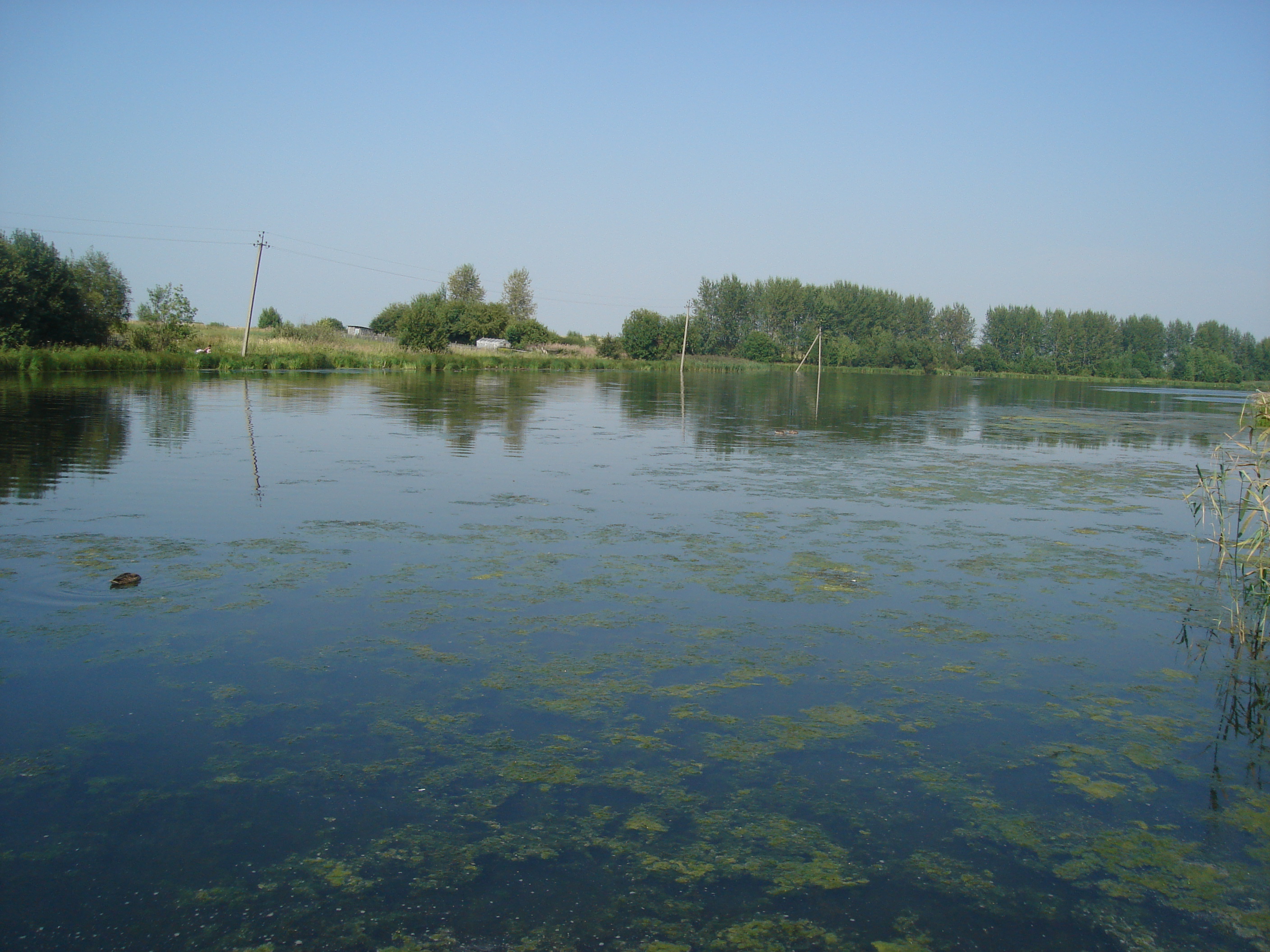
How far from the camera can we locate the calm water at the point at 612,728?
270cm

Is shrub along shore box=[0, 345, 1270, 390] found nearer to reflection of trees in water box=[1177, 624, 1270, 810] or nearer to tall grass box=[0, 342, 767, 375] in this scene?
tall grass box=[0, 342, 767, 375]

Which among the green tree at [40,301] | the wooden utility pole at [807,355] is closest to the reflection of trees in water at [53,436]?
the green tree at [40,301]

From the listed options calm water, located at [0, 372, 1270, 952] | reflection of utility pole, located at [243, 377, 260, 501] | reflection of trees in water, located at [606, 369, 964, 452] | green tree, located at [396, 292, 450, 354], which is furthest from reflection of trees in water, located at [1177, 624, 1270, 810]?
green tree, located at [396, 292, 450, 354]

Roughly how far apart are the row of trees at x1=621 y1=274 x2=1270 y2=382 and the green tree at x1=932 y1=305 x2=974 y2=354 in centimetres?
13

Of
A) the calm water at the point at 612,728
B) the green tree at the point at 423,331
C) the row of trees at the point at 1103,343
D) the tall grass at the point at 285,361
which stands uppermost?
the row of trees at the point at 1103,343

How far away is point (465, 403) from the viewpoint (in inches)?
992

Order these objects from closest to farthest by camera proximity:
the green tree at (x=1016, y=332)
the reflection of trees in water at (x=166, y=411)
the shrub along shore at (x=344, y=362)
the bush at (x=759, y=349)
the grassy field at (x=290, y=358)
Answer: the reflection of trees in water at (x=166, y=411) < the shrub along shore at (x=344, y=362) < the grassy field at (x=290, y=358) < the bush at (x=759, y=349) < the green tree at (x=1016, y=332)

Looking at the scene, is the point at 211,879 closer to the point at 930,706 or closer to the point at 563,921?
the point at 563,921

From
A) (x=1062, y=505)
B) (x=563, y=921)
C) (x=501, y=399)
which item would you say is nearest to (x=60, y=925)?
(x=563, y=921)

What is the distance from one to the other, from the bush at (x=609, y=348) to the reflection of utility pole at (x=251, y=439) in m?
56.4

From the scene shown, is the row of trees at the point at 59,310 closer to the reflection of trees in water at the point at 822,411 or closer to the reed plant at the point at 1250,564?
the reflection of trees in water at the point at 822,411

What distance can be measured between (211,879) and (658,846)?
1498 millimetres

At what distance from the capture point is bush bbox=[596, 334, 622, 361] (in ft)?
267

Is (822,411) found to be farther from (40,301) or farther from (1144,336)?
(1144,336)
